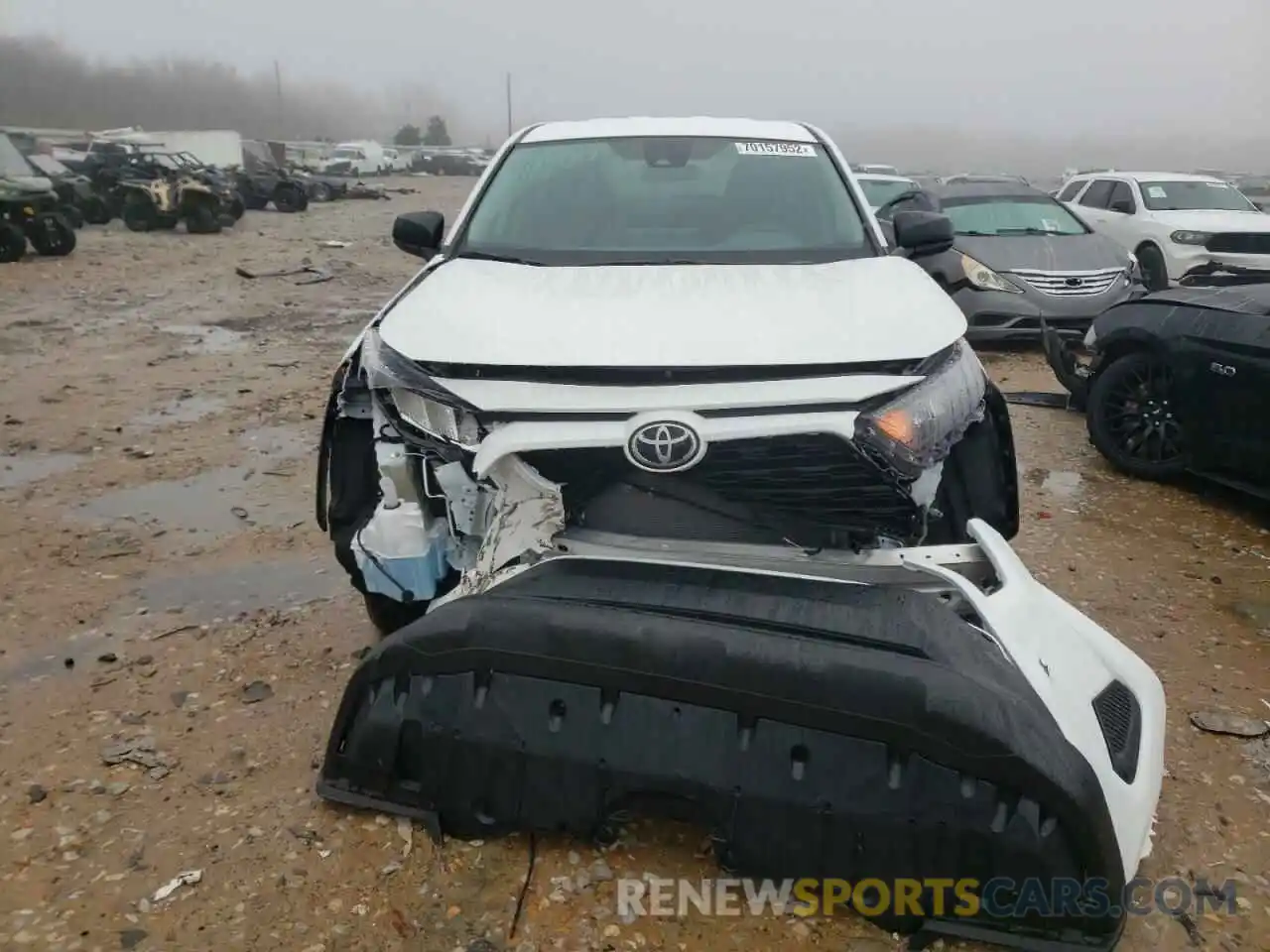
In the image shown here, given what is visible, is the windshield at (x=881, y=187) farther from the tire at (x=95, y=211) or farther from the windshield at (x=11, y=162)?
the tire at (x=95, y=211)

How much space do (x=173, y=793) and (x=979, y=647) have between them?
2010mm

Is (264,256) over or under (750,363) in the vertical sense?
under

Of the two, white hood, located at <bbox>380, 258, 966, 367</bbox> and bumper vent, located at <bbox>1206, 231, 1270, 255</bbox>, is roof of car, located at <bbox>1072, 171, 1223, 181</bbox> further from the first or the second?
white hood, located at <bbox>380, 258, 966, 367</bbox>

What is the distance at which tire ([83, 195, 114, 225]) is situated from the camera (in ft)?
68.7

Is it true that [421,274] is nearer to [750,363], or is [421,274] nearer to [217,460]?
[750,363]

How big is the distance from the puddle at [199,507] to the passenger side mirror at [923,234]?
2.86 m

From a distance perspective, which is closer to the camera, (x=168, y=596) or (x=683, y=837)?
(x=683, y=837)

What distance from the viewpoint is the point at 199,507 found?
15.7 ft

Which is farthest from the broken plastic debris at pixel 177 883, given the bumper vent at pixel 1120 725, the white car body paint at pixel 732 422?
the bumper vent at pixel 1120 725

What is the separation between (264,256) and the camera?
16422 millimetres

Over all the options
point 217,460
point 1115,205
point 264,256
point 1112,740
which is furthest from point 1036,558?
point 264,256

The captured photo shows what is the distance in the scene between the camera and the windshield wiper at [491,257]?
3.34 m

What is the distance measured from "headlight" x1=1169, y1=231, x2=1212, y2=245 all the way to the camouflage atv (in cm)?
1720

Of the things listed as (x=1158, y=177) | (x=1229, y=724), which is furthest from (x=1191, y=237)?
(x=1229, y=724)
